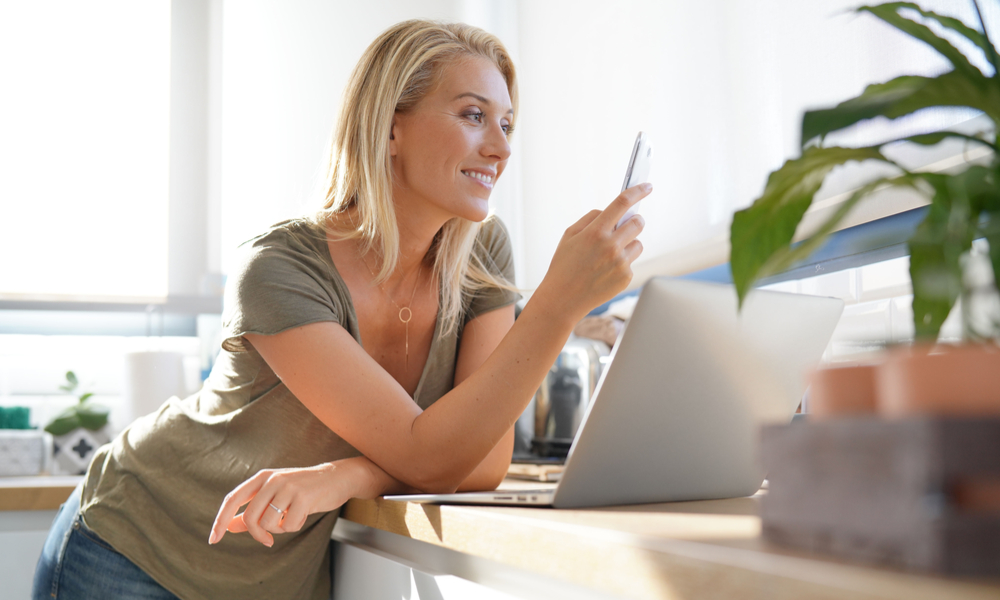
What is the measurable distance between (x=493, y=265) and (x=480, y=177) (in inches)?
7.1

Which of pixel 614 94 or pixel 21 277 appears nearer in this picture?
pixel 614 94

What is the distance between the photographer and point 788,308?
0.66 m

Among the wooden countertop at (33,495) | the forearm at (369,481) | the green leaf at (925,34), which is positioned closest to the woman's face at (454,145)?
the forearm at (369,481)

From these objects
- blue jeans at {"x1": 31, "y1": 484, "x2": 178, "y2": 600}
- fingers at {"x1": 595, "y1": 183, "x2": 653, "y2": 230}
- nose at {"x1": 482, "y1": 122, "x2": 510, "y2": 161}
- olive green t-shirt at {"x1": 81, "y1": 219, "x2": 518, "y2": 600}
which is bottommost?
blue jeans at {"x1": 31, "y1": 484, "x2": 178, "y2": 600}

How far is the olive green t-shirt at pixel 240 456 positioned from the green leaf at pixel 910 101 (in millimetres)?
726

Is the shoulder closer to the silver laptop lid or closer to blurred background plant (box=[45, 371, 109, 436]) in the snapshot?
the silver laptop lid

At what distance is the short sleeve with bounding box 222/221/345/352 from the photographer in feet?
3.25

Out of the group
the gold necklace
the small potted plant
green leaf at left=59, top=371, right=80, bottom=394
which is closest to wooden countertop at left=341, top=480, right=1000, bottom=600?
the gold necklace

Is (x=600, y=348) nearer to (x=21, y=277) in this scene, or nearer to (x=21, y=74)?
(x=21, y=277)

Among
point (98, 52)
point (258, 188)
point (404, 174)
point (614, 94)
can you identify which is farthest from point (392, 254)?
point (98, 52)

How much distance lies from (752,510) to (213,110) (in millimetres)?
2616

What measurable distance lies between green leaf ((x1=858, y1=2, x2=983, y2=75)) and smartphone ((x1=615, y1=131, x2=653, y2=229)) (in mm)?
365

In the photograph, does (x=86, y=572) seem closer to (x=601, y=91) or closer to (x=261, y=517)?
(x=261, y=517)

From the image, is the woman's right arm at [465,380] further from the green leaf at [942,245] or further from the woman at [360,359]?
the green leaf at [942,245]
